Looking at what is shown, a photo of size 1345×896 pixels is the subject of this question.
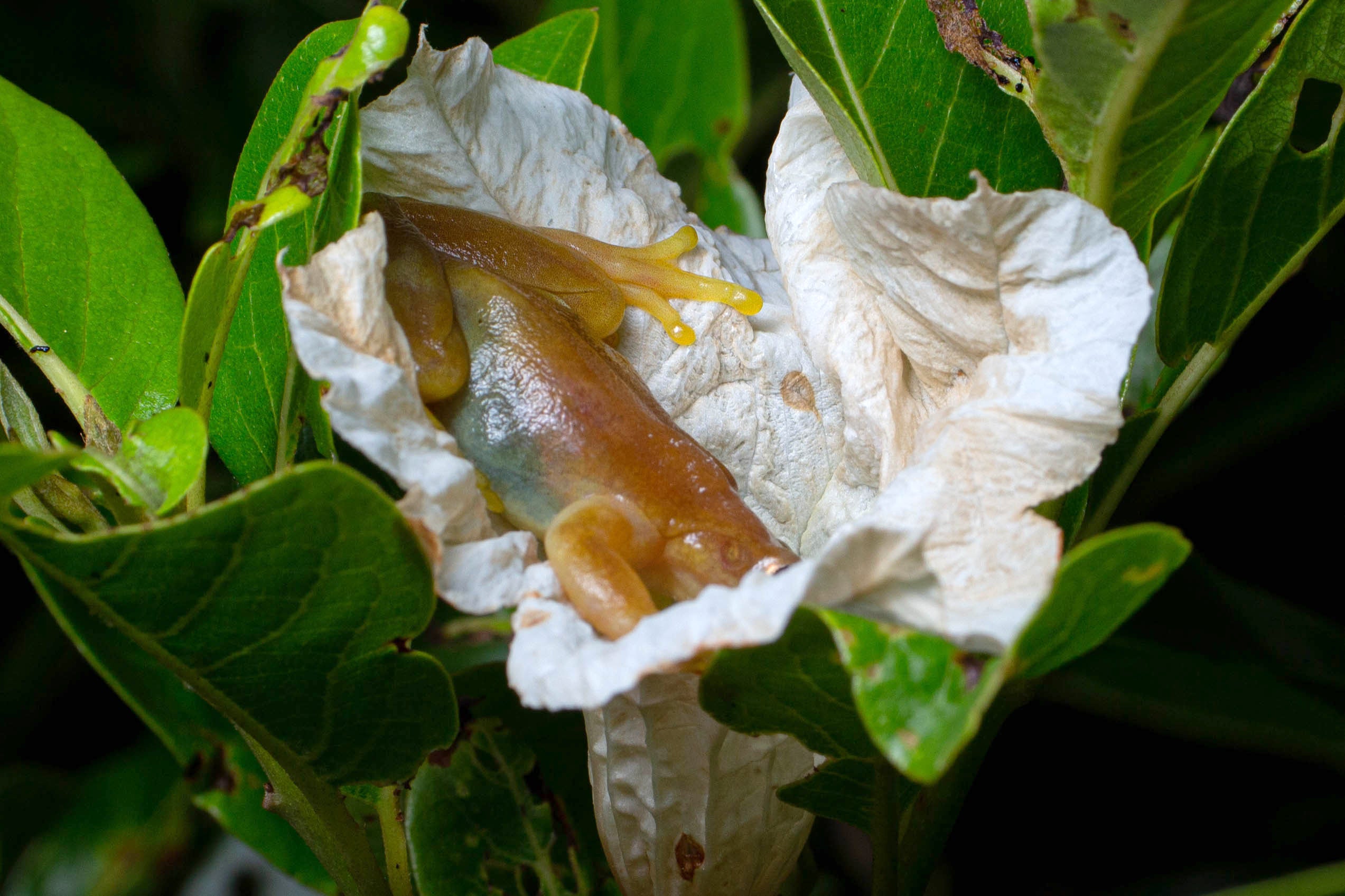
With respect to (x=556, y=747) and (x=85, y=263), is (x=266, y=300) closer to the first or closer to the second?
(x=85, y=263)

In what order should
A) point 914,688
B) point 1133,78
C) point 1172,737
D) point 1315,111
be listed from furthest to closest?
point 1172,737 → point 1315,111 → point 1133,78 → point 914,688

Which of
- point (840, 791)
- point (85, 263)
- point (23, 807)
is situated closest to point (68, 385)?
point (85, 263)

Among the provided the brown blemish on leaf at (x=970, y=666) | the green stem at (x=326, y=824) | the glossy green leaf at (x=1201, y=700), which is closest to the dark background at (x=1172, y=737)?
the glossy green leaf at (x=1201, y=700)

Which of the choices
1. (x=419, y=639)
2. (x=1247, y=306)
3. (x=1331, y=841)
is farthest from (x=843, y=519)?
(x=1331, y=841)

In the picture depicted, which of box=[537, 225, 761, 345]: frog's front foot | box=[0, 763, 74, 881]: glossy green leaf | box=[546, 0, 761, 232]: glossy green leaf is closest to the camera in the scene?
box=[537, 225, 761, 345]: frog's front foot

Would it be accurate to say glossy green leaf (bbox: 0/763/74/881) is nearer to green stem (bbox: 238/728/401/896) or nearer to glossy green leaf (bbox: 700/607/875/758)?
green stem (bbox: 238/728/401/896)

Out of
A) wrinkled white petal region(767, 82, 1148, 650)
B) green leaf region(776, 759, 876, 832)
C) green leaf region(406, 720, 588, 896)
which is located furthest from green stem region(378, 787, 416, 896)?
wrinkled white petal region(767, 82, 1148, 650)
